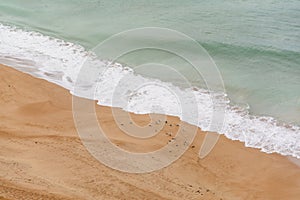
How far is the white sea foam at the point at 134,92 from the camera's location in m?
11.6

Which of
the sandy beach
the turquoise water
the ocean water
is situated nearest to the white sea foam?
the ocean water

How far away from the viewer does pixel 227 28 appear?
18234mm

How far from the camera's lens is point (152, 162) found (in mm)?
9734

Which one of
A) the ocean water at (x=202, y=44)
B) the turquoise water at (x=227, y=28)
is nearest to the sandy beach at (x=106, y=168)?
the ocean water at (x=202, y=44)

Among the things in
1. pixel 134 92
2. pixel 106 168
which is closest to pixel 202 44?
pixel 134 92

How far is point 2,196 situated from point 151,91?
6980 millimetres

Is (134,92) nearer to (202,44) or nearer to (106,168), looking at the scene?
(106,168)

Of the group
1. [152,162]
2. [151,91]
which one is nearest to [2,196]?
[152,162]

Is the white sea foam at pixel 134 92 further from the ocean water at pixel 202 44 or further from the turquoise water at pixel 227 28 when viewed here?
the turquoise water at pixel 227 28

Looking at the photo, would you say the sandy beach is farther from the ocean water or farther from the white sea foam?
the ocean water

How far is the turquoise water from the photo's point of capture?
14.0 m

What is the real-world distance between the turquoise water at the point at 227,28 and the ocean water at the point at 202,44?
1.3 inches

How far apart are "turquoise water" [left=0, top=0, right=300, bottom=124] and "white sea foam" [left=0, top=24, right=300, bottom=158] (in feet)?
2.20

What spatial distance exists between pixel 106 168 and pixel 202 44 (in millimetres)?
9338
